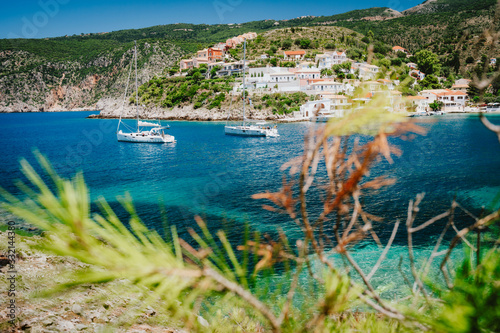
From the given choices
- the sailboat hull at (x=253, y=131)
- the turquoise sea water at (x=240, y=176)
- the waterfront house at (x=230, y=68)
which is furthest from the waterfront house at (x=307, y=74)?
the turquoise sea water at (x=240, y=176)

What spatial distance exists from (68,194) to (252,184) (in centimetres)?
1741

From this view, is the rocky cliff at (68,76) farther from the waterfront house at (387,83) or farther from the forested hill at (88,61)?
the waterfront house at (387,83)

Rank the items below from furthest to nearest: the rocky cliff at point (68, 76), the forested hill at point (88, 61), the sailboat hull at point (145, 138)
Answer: the rocky cliff at point (68, 76)
the forested hill at point (88, 61)
the sailboat hull at point (145, 138)

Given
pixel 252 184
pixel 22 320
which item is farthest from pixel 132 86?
pixel 22 320

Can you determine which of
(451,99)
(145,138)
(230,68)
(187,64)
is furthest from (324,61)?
(145,138)

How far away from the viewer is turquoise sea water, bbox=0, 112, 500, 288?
41.8 ft

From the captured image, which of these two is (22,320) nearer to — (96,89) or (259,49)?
(259,49)

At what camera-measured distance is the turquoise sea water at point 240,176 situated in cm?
1273

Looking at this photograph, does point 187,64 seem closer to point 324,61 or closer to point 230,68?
point 230,68

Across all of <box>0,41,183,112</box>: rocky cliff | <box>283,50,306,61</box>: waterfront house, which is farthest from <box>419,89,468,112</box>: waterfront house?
<box>0,41,183,112</box>: rocky cliff

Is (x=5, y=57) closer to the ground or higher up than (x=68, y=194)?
higher up

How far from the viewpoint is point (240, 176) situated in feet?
67.1

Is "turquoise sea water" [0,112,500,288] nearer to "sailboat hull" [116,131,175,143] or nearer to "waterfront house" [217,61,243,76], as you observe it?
"sailboat hull" [116,131,175,143]

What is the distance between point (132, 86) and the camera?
101625 mm
